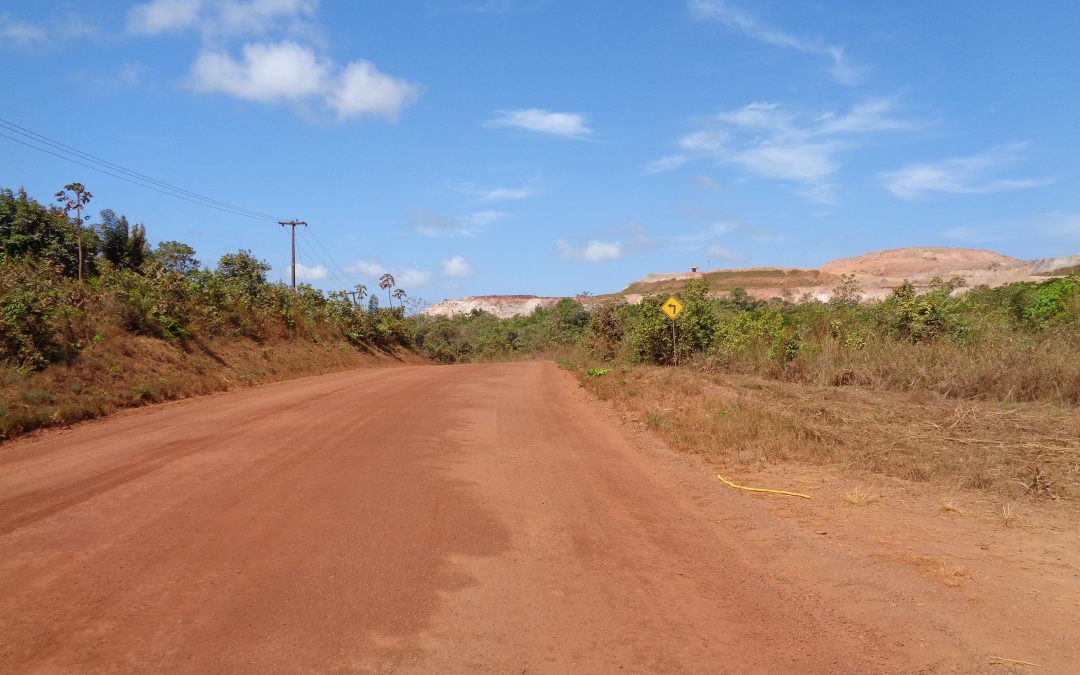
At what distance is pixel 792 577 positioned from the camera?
505 centimetres

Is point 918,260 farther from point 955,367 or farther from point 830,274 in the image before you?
point 955,367

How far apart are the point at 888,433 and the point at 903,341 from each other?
8.57 metres

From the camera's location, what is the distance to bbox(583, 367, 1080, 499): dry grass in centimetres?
768

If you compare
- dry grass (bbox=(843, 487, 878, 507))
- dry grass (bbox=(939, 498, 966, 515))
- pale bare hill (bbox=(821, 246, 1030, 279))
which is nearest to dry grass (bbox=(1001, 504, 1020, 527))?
dry grass (bbox=(939, 498, 966, 515))

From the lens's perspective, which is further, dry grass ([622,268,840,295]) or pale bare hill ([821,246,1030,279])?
pale bare hill ([821,246,1030,279])

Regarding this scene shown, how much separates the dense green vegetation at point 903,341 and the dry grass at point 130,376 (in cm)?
1273

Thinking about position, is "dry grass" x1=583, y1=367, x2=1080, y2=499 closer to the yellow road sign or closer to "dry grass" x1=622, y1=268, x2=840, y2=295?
the yellow road sign

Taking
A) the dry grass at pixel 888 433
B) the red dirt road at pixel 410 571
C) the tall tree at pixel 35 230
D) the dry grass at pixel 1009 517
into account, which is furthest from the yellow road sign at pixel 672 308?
the tall tree at pixel 35 230

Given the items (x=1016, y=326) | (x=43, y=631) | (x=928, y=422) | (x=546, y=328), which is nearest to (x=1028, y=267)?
(x=546, y=328)

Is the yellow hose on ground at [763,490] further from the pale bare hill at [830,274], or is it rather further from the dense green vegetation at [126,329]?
the pale bare hill at [830,274]

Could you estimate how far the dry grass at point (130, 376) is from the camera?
11188mm

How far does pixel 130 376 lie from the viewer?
48.0 feet

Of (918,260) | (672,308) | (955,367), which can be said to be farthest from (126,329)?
(918,260)

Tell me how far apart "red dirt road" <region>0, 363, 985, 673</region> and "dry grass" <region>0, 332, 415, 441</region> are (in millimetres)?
2427
